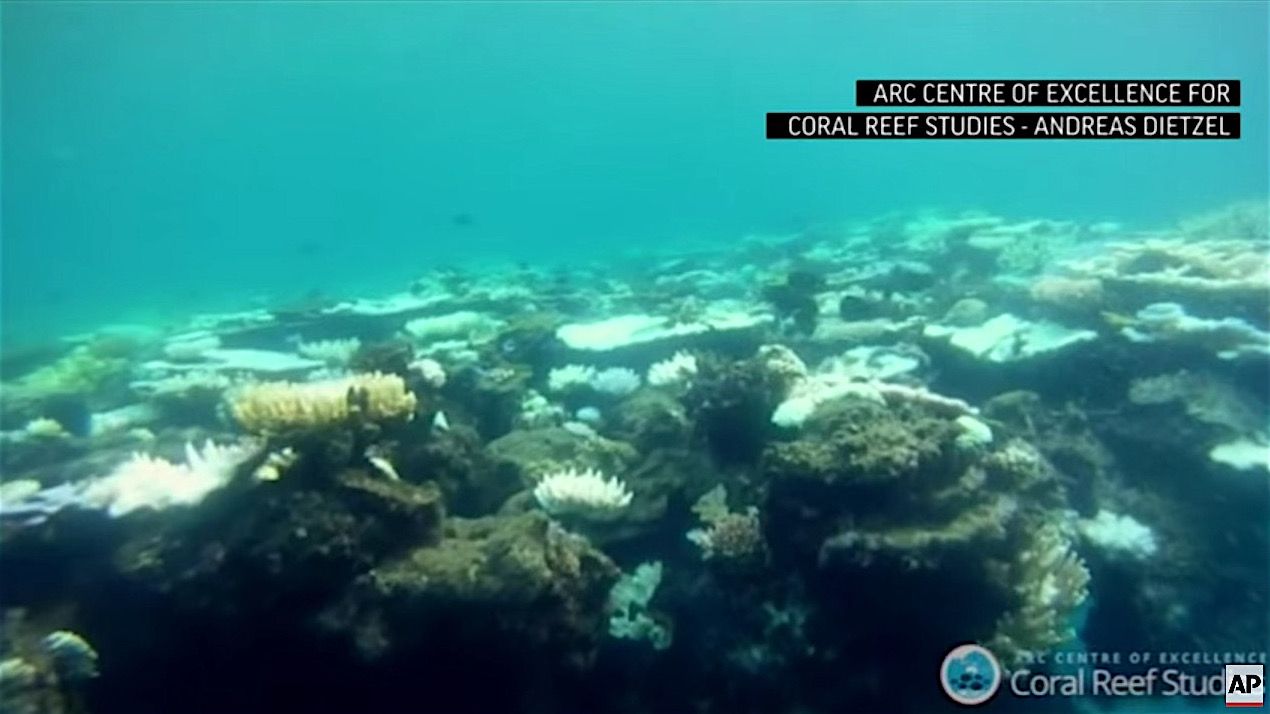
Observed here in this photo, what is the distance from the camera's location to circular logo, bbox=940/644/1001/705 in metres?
5.32

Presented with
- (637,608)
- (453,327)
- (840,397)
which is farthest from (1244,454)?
(453,327)

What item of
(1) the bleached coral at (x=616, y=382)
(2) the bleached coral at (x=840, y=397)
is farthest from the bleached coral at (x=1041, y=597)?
(1) the bleached coral at (x=616, y=382)

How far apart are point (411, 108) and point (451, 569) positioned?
12964 cm

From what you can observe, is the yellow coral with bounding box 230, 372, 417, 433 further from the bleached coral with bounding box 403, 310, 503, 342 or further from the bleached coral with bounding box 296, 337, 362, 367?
the bleached coral with bounding box 403, 310, 503, 342

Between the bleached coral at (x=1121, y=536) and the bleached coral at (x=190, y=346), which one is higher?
the bleached coral at (x=190, y=346)

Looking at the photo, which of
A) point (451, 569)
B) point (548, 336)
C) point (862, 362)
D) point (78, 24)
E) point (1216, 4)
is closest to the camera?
point (451, 569)

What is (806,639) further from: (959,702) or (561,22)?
(561,22)

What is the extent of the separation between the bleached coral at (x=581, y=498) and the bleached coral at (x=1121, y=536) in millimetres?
3873

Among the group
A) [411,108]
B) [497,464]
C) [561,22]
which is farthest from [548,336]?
[411,108]

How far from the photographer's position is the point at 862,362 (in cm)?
952

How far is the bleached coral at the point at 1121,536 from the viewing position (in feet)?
22.1

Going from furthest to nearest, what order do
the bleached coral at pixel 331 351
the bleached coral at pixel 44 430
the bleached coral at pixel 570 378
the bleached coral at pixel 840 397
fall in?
the bleached coral at pixel 331 351
the bleached coral at pixel 570 378
the bleached coral at pixel 44 430
the bleached coral at pixel 840 397

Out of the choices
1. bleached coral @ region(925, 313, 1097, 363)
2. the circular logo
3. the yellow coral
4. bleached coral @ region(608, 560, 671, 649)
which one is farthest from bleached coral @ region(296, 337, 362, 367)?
the circular logo

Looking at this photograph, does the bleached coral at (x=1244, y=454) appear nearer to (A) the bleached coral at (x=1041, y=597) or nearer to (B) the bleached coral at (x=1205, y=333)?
(B) the bleached coral at (x=1205, y=333)
